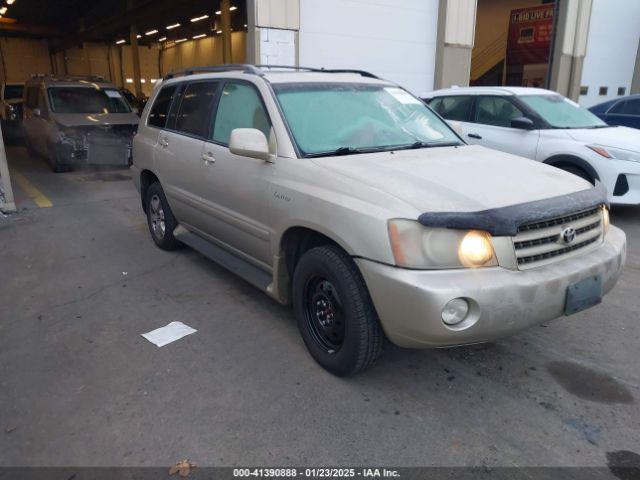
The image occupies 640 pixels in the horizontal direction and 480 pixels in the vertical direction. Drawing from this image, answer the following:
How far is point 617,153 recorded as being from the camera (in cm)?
651

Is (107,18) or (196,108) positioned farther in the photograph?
(107,18)

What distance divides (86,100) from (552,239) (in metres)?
10.6

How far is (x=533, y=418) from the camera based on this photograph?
282cm

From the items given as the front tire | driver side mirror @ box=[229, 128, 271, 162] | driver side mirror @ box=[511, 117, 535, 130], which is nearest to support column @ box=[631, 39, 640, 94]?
driver side mirror @ box=[511, 117, 535, 130]

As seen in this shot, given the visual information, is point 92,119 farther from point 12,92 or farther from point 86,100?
point 12,92

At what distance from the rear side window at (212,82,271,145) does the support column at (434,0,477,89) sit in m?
9.78

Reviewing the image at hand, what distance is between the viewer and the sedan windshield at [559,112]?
23.8 ft

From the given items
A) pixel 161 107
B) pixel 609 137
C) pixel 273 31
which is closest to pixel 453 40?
pixel 273 31

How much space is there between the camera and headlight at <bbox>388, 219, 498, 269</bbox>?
8.61ft

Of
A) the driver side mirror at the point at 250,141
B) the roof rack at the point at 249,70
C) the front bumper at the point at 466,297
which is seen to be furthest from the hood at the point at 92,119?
the front bumper at the point at 466,297

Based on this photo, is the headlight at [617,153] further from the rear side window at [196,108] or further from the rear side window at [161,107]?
the rear side window at [161,107]

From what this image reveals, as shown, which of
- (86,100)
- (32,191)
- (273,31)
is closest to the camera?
(32,191)

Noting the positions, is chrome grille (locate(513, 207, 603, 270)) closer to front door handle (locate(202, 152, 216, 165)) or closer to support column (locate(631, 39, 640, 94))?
front door handle (locate(202, 152, 216, 165))

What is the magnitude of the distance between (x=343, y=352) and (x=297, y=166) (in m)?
1.21
